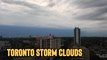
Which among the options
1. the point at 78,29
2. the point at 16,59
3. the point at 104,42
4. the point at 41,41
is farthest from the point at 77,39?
the point at 16,59

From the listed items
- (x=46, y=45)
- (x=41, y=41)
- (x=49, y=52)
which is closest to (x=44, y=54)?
(x=49, y=52)

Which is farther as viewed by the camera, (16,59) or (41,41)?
(41,41)

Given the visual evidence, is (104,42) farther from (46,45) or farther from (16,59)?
(16,59)

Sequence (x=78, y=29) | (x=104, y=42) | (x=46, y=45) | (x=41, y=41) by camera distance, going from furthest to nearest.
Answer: (x=104, y=42), (x=78, y=29), (x=41, y=41), (x=46, y=45)

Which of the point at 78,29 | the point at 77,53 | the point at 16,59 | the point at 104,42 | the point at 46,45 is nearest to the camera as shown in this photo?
the point at 77,53

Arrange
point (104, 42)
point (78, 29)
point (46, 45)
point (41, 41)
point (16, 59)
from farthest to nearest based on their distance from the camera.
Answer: point (104, 42), point (78, 29), point (41, 41), point (46, 45), point (16, 59)

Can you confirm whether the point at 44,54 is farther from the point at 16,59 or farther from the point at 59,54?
the point at 16,59

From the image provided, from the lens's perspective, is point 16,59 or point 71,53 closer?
point 71,53

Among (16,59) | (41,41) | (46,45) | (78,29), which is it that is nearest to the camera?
(16,59)

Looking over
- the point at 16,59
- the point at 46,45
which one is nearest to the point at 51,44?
the point at 46,45
